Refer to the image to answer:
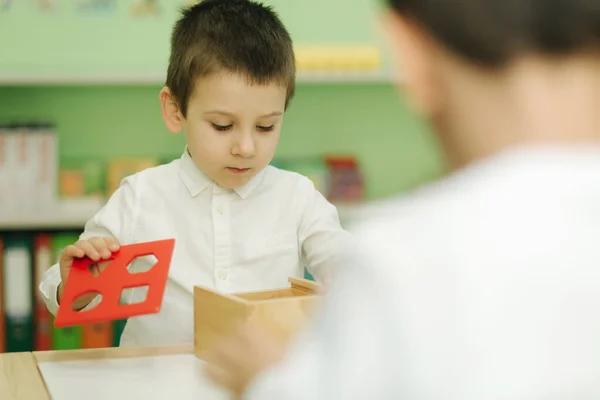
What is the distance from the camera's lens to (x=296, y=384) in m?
0.57

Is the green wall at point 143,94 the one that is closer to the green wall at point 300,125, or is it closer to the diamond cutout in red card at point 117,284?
the green wall at point 300,125

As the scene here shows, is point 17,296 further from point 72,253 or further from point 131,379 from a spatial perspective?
point 131,379

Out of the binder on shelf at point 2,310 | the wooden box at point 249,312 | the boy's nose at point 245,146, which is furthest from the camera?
the binder on shelf at point 2,310

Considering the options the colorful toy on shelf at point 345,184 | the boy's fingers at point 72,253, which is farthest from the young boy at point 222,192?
the colorful toy on shelf at point 345,184

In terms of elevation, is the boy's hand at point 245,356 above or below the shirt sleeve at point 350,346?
below

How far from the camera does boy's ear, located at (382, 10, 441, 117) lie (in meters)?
0.58

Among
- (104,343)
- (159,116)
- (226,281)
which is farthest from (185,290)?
(159,116)

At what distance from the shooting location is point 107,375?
1229 millimetres

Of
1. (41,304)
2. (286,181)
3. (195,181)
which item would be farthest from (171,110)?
(41,304)

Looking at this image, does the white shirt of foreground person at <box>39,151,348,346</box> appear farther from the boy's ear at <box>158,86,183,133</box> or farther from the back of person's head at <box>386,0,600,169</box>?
the back of person's head at <box>386,0,600,169</box>

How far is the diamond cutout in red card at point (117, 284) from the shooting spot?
1229 mm

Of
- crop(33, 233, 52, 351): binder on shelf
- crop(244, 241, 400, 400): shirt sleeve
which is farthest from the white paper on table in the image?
crop(33, 233, 52, 351): binder on shelf

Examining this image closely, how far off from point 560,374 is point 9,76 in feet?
8.66

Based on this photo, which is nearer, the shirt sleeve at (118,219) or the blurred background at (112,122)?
the shirt sleeve at (118,219)
